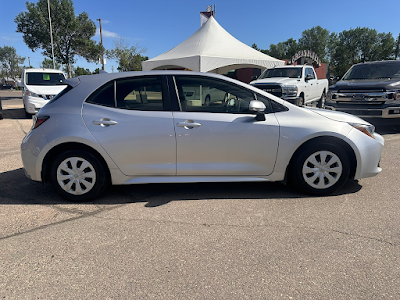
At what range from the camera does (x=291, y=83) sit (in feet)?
36.5

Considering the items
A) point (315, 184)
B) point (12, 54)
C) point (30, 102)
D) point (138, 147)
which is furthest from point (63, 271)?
point (12, 54)

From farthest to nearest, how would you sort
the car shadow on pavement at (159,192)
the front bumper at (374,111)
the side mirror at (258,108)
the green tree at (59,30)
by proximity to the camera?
the green tree at (59,30) < the front bumper at (374,111) < the car shadow on pavement at (159,192) < the side mirror at (258,108)

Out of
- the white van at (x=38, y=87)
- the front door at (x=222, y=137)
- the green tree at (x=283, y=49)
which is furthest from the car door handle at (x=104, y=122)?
the green tree at (x=283, y=49)

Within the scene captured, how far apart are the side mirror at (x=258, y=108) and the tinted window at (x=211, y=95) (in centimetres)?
15

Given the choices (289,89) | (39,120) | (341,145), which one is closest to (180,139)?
(39,120)

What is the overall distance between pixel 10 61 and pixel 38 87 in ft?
342

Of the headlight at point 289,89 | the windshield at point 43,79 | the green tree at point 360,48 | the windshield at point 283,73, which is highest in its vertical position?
the green tree at point 360,48

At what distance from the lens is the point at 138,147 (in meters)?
3.60

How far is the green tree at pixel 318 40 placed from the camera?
282ft

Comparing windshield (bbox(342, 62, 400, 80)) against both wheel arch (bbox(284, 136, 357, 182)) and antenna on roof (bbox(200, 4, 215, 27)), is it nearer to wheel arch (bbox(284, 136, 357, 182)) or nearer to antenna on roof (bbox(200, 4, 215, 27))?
wheel arch (bbox(284, 136, 357, 182))

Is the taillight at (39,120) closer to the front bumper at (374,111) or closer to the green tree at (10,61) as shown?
the front bumper at (374,111)

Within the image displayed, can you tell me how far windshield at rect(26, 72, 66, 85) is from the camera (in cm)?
1240

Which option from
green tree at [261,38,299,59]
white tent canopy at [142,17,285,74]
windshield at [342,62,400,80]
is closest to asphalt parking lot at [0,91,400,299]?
windshield at [342,62,400,80]

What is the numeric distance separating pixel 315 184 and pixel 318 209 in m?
0.41
